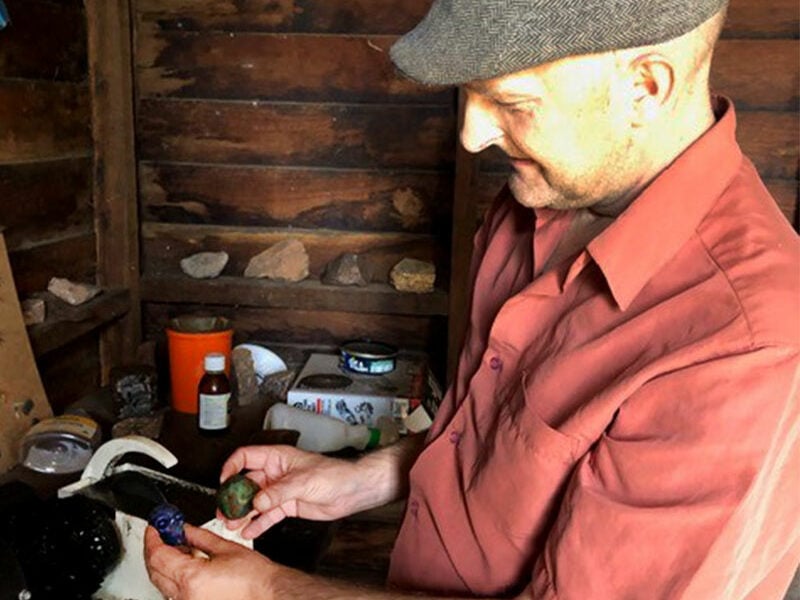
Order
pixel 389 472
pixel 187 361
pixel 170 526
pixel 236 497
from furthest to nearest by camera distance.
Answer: pixel 187 361
pixel 389 472
pixel 236 497
pixel 170 526

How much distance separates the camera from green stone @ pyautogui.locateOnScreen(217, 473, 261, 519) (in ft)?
3.59

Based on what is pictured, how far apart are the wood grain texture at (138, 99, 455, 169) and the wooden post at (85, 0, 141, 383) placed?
0.09 meters

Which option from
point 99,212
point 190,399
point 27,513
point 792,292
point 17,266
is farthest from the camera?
point 99,212

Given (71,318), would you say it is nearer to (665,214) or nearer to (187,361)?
(187,361)

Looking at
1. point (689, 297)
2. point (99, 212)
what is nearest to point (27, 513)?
point (689, 297)

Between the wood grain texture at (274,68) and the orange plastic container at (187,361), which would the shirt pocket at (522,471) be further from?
the wood grain texture at (274,68)

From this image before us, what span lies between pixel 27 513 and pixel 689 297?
0.92m

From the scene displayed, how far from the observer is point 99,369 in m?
2.14

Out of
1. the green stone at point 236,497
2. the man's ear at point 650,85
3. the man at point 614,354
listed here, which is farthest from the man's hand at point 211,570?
the man's ear at point 650,85

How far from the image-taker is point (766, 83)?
6.56ft

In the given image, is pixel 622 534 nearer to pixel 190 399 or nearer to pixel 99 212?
pixel 190 399

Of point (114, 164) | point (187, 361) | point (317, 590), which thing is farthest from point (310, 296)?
point (317, 590)

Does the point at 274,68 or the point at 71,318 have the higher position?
the point at 274,68

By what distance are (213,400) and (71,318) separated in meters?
0.39
